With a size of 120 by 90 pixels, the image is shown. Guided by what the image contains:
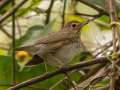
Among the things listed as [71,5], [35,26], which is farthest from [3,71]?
[71,5]

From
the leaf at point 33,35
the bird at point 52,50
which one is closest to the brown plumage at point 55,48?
the bird at point 52,50

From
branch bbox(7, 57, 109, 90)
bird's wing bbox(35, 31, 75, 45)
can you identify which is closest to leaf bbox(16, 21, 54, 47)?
bird's wing bbox(35, 31, 75, 45)

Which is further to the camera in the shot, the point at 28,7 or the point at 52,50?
the point at 28,7

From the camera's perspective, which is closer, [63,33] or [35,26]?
[63,33]

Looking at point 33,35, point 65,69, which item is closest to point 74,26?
point 33,35

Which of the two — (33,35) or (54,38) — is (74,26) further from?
(54,38)

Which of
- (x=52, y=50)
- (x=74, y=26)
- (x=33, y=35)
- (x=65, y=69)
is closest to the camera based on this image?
(x=65, y=69)

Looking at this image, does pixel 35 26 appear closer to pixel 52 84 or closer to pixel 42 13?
pixel 42 13

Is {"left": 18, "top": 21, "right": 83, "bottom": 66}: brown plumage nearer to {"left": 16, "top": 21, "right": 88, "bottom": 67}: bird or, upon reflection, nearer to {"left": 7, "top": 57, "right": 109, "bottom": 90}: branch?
{"left": 16, "top": 21, "right": 88, "bottom": 67}: bird
